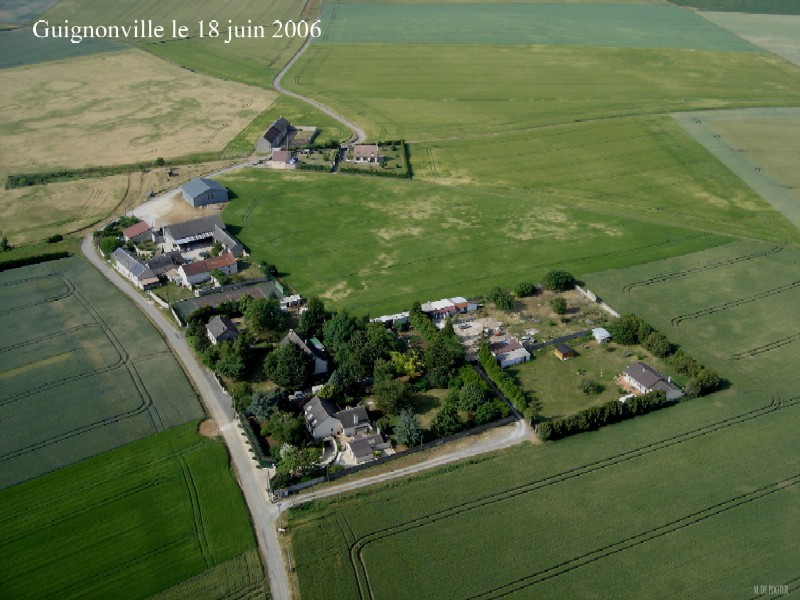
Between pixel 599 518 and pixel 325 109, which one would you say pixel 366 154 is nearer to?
pixel 325 109

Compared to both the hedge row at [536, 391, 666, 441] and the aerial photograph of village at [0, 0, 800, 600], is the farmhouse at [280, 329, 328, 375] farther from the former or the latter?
the hedge row at [536, 391, 666, 441]

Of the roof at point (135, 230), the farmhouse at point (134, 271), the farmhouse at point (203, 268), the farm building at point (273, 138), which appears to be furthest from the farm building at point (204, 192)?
the farmhouse at point (203, 268)

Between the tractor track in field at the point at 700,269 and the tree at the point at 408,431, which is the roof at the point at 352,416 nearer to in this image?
the tree at the point at 408,431

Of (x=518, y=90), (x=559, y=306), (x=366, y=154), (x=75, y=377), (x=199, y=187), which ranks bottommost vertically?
(x=75, y=377)

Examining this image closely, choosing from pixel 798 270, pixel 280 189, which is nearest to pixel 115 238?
pixel 280 189

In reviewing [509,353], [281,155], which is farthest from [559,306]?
[281,155]

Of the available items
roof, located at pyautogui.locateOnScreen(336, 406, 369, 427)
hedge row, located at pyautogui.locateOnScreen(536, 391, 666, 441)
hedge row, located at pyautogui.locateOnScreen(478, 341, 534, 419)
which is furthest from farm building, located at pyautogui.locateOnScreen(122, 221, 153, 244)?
hedge row, located at pyautogui.locateOnScreen(536, 391, 666, 441)
